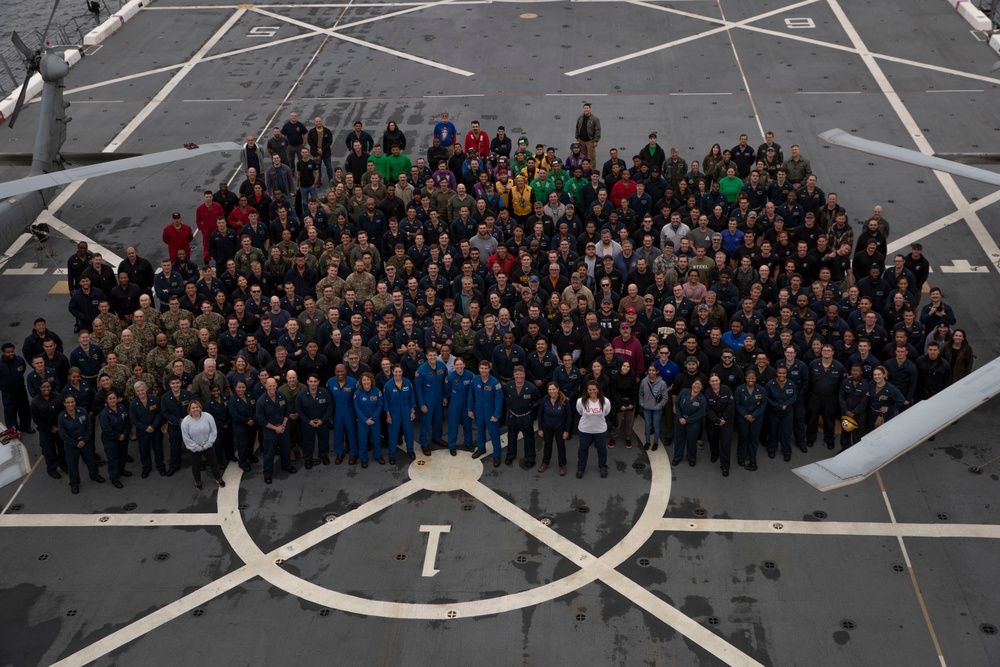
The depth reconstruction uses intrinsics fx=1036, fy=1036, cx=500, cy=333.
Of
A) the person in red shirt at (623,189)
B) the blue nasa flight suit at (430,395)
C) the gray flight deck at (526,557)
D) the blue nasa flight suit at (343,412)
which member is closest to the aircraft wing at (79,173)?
the gray flight deck at (526,557)

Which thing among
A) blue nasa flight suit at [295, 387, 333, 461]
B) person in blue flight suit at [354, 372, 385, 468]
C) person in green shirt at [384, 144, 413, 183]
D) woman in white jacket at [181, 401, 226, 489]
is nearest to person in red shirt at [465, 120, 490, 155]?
person in green shirt at [384, 144, 413, 183]

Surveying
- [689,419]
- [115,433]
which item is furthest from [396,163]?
[689,419]

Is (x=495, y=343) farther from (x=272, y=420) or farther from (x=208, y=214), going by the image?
(x=208, y=214)

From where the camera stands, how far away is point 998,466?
Result: 14.9 meters

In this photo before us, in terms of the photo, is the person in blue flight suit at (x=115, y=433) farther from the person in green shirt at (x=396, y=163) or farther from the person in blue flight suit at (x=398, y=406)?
the person in green shirt at (x=396, y=163)

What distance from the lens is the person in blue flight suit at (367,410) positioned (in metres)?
14.9

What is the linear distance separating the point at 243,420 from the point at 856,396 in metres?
8.82

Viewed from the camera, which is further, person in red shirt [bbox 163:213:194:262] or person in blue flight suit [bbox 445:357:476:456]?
person in red shirt [bbox 163:213:194:262]

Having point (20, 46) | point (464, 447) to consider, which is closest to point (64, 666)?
point (464, 447)

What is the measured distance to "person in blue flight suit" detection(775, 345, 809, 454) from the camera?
1490cm

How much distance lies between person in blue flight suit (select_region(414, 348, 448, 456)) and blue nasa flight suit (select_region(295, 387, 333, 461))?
133 centimetres

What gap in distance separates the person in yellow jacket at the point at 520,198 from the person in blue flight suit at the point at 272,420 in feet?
22.0

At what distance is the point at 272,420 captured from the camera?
14688 mm

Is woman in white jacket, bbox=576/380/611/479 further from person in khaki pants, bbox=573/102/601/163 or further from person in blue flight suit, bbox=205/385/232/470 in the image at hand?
person in khaki pants, bbox=573/102/601/163
